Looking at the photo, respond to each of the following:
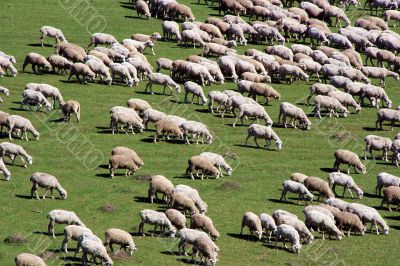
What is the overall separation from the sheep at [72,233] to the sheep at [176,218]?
4.14 meters

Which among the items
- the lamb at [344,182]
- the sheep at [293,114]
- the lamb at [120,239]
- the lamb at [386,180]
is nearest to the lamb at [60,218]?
the lamb at [120,239]

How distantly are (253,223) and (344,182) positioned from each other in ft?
27.1

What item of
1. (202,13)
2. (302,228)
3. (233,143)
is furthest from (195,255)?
(202,13)

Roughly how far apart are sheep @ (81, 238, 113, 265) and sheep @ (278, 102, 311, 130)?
72.2ft

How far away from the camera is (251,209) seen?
49.7 metres

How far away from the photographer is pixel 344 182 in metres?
52.8

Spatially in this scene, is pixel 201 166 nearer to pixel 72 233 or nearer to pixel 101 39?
pixel 72 233

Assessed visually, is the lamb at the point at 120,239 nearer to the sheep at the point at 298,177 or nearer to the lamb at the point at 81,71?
the sheep at the point at 298,177

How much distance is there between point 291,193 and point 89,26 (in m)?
30.1

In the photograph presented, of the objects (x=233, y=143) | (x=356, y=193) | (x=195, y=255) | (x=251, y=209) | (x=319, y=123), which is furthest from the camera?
(x=319, y=123)

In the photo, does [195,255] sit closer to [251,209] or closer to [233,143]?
[251,209]

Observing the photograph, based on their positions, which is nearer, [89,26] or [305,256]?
[305,256]

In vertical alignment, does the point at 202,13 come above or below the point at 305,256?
above

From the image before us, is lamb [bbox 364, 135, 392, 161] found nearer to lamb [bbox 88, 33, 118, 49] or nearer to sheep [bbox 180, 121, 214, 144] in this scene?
sheep [bbox 180, 121, 214, 144]
